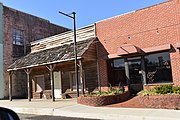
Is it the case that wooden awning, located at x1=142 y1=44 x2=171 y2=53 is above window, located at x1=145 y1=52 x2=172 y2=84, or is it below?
above

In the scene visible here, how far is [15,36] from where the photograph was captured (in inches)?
1055

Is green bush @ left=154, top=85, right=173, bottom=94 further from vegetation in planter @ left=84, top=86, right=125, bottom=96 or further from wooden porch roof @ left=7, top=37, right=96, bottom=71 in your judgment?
wooden porch roof @ left=7, top=37, right=96, bottom=71

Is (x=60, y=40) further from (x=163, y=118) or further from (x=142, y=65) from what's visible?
(x=163, y=118)

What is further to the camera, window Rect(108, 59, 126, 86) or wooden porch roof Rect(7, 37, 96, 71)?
wooden porch roof Rect(7, 37, 96, 71)

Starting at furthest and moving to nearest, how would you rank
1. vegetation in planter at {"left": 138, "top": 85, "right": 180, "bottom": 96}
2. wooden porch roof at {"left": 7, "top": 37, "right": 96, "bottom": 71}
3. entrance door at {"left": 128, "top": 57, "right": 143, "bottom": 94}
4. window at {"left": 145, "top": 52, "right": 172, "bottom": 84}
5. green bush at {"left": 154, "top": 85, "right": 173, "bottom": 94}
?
wooden porch roof at {"left": 7, "top": 37, "right": 96, "bottom": 71} < entrance door at {"left": 128, "top": 57, "right": 143, "bottom": 94} < window at {"left": 145, "top": 52, "right": 172, "bottom": 84} < green bush at {"left": 154, "top": 85, "right": 173, "bottom": 94} < vegetation in planter at {"left": 138, "top": 85, "right": 180, "bottom": 96}

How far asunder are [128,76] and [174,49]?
3784 millimetres

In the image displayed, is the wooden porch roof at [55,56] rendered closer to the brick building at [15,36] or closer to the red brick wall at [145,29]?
the red brick wall at [145,29]

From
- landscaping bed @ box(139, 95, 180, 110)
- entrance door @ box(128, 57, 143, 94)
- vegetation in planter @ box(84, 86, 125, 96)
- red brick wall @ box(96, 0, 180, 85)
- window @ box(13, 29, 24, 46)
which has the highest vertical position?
window @ box(13, 29, 24, 46)

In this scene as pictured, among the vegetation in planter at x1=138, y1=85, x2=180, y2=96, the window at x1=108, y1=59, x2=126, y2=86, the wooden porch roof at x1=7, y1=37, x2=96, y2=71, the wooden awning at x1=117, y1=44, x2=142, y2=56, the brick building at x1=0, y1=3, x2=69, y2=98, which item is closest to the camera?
the vegetation in planter at x1=138, y1=85, x2=180, y2=96

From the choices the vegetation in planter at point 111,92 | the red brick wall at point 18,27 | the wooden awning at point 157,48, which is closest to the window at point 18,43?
the red brick wall at point 18,27

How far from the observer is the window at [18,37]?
26703 millimetres

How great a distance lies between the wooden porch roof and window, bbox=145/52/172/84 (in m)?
4.69

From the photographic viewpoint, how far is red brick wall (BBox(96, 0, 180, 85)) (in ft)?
50.7

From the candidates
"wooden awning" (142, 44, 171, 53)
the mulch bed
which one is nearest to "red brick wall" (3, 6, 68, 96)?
the mulch bed
